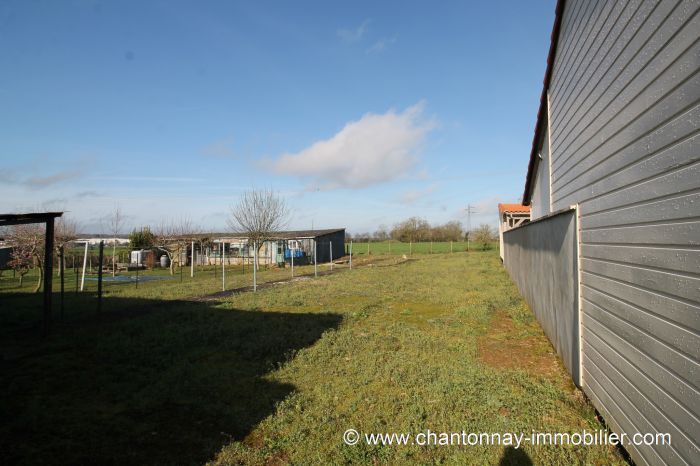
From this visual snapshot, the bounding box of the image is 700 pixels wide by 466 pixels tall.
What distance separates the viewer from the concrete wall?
493 cm

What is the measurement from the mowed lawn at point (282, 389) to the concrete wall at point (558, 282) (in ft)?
1.13

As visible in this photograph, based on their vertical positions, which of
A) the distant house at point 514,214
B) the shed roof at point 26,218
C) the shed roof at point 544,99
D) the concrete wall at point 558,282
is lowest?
the concrete wall at point 558,282

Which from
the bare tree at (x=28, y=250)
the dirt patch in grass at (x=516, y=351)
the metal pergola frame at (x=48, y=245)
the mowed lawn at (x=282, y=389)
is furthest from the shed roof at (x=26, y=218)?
the bare tree at (x=28, y=250)

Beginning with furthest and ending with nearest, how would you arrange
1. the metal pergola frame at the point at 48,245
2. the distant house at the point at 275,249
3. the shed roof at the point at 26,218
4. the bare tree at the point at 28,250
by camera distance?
the distant house at the point at 275,249 < the bare tree at the point at 28,250 < the metal pergola frame at the point at 48,245 < the shed roof at the point at 26,218

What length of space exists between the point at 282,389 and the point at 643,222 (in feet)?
14.5

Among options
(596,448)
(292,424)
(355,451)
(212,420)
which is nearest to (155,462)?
(212,420)

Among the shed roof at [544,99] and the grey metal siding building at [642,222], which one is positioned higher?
the shed roof at [544,99]

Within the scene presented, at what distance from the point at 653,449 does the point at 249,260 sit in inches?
1306

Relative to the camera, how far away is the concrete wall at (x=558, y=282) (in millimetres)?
4934

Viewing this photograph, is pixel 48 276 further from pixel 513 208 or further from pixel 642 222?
pixel 513 208

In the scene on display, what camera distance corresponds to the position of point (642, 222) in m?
3.04

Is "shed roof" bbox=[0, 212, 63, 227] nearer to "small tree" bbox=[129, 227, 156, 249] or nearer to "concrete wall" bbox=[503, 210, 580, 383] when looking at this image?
"concrete wall" bbox=[503, 210, 580, 383]

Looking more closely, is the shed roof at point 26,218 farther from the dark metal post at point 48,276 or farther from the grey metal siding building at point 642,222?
the grey metal siding building at point 642,222

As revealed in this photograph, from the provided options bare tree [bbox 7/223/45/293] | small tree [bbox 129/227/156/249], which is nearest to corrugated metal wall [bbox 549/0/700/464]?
bare tree [bbox 7/223/45/293]
